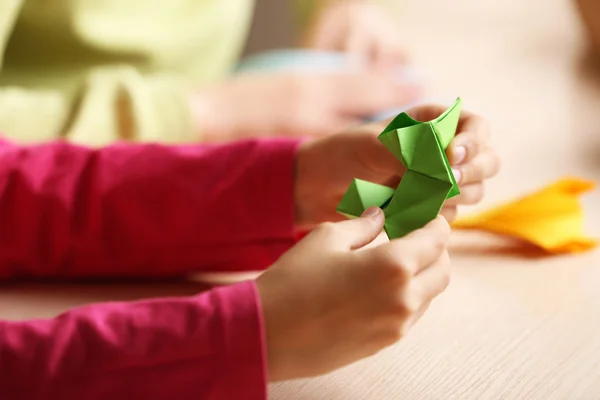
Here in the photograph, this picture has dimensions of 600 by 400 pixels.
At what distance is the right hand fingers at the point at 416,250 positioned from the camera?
0.30 metres

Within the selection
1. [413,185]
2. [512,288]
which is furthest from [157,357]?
[512,288]

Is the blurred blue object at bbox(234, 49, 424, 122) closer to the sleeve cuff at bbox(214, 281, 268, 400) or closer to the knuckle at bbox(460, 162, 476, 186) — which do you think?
the knuckle at bbox(460, 162, 476, 186)

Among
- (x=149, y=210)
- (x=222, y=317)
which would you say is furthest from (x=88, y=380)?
(x=149, y=210)

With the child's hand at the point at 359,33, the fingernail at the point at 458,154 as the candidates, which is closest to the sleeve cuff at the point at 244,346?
the fingernail at the point at 458,154

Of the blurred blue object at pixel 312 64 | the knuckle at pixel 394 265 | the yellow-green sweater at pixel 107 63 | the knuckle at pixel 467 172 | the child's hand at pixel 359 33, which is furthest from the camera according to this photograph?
the child's hand at pixel 359 33

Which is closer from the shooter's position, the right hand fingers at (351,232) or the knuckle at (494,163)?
the right hand fingers at (351,232)

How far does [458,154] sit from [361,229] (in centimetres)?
10

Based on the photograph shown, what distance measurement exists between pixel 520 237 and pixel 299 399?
0.24m

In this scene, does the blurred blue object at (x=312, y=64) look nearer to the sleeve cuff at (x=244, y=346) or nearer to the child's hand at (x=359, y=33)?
the child's hand at (x=359, y=33)

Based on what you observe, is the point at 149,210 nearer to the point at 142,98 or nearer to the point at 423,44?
the point at 142,98

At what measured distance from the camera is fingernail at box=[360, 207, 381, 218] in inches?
13.4

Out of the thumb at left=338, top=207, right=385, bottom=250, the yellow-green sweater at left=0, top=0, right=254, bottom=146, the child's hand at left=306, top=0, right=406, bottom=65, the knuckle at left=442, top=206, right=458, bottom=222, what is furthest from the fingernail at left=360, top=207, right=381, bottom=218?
the child's hand at left=306, top=0, right=406, bottom=65

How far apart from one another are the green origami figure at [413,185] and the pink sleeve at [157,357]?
0.24 feet

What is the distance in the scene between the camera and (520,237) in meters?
0.53
